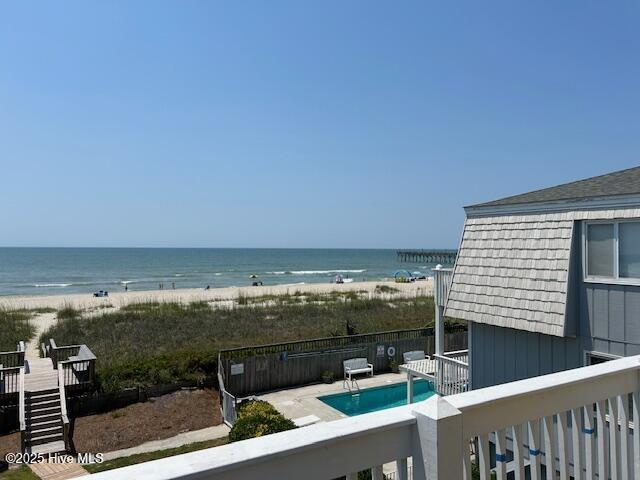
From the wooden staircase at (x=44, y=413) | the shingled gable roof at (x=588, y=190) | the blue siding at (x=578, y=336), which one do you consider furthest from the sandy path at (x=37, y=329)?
the shingled gable roof at (x=588, y=190)

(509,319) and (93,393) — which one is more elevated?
(509,319)

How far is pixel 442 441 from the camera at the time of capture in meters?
1.51

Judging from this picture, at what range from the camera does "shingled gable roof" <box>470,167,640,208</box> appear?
23.8ft

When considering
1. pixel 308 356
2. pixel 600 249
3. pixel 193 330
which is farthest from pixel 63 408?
pixel 600 249

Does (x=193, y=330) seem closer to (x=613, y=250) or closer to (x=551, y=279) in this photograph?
(x=551, y=279)

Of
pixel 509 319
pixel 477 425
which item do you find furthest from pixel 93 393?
pixel 477 425

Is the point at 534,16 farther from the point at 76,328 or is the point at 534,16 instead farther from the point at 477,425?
the point at 76,328

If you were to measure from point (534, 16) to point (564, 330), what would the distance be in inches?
307

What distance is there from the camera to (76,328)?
2312 centimetres

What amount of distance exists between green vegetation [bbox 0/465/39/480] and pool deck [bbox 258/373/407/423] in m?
6.33

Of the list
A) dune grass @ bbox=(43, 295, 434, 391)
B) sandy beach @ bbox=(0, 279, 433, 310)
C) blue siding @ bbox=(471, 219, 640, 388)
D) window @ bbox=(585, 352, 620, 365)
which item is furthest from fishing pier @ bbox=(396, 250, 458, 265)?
window @ bbox=(585, 352, 620, 365)

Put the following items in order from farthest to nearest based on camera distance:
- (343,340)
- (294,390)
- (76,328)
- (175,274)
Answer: (175,274), (76,328), (343,340), (294,390)

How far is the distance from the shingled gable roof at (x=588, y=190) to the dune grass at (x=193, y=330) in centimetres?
1187

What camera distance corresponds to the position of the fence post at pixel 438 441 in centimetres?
151
